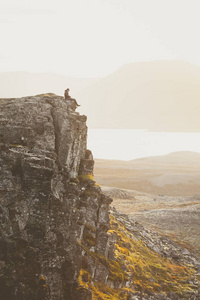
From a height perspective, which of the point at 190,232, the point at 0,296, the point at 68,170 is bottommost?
the point at 190,232

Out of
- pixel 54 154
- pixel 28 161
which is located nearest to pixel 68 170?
pixel 54 154

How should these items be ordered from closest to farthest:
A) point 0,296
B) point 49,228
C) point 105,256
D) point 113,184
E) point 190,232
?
point 0,296
point 49,228
point 105,256
point 190,232
point 113,184

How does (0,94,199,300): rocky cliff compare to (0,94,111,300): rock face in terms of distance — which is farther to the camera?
(0,94,199,300): rocky cliff

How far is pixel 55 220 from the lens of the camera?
1677cm

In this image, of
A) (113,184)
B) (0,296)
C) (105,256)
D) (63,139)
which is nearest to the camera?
(0,296)

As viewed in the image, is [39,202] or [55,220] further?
[55,220]

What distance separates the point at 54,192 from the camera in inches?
677

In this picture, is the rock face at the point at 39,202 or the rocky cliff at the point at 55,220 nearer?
the rock face at the point at 39,202

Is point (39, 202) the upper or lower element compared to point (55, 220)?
upper

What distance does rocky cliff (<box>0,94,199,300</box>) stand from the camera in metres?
15.8

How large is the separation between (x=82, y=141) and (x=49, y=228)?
27.1 feet

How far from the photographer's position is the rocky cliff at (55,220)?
1575 centimetres

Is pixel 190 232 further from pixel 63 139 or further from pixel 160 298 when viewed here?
pixel 63 139

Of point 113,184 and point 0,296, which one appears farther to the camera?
point 113,184
